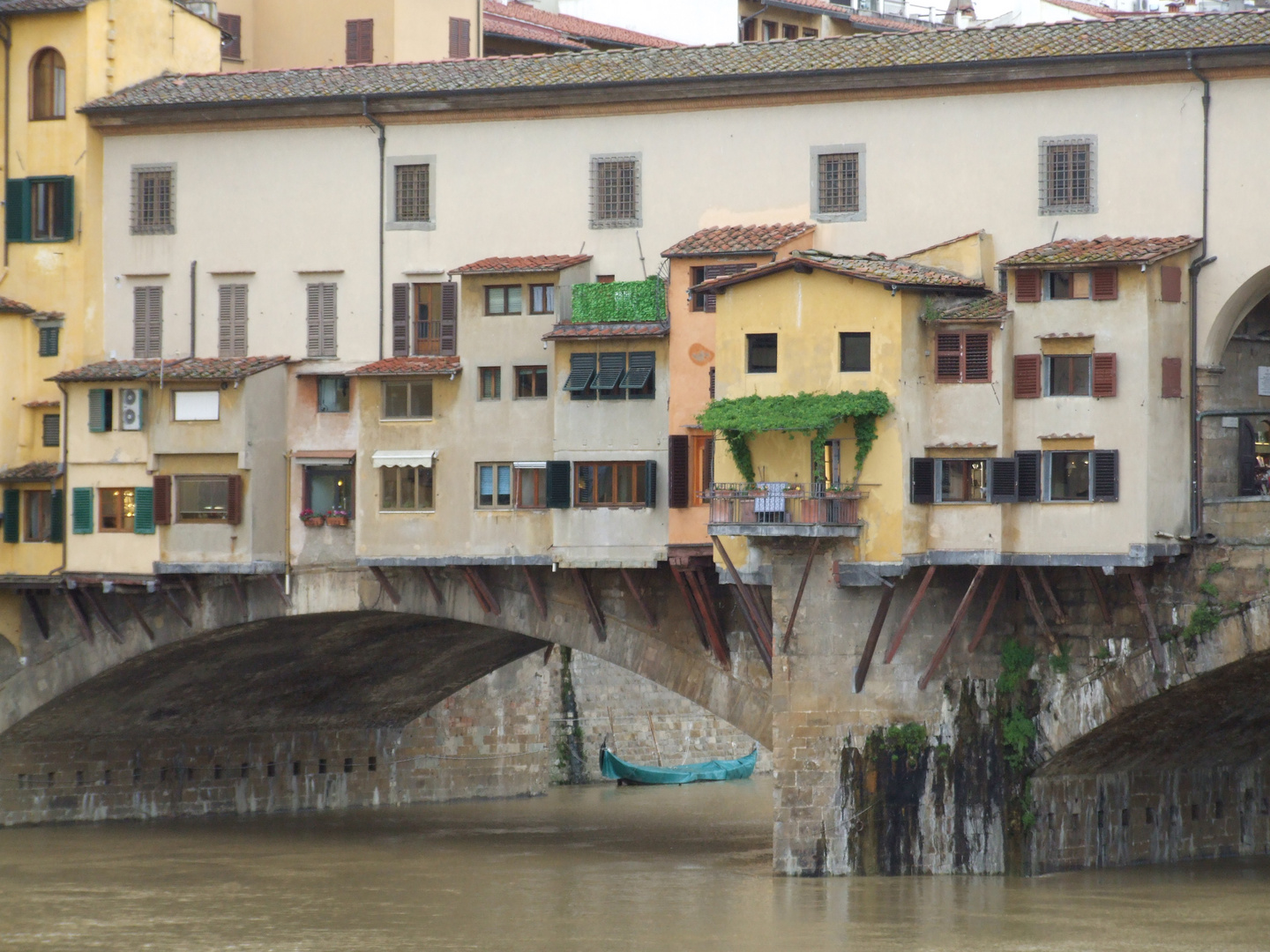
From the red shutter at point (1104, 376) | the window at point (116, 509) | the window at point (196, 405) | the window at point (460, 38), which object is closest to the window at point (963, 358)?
the red shutter at point (1104, 376)

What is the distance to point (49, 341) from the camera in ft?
173

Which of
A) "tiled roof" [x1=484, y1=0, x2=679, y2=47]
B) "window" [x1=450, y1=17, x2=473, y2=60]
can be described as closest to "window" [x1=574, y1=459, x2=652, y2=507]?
"window" [x1=450, y1=17, x2=473, y2=60]

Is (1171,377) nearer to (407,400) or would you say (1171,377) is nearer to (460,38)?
(407,400)

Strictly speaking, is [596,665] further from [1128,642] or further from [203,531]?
[1128,642]

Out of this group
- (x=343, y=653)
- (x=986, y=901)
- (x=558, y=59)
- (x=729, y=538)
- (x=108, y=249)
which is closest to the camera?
(x=986, y=901)

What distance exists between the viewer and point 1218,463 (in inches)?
1729

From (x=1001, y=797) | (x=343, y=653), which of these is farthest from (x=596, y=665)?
(x=1001, y=797)

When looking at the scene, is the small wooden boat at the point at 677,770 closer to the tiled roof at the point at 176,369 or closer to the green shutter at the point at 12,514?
the green shutter at the point at 12,514

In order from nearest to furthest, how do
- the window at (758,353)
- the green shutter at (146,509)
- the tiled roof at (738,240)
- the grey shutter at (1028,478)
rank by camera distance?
the grey shutter at (1028,478) → the window at (758,353) → the tiled roof at (738,240) → the green shutter at (146,509)

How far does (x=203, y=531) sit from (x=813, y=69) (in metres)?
14.7

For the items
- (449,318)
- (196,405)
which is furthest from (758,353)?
(196,405)

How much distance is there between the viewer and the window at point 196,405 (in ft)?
163

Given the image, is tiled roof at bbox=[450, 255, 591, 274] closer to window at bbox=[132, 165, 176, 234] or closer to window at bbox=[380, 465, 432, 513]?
window at bbox=[380, 465, 432, 513]

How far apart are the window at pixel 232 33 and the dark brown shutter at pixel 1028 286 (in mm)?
27331
